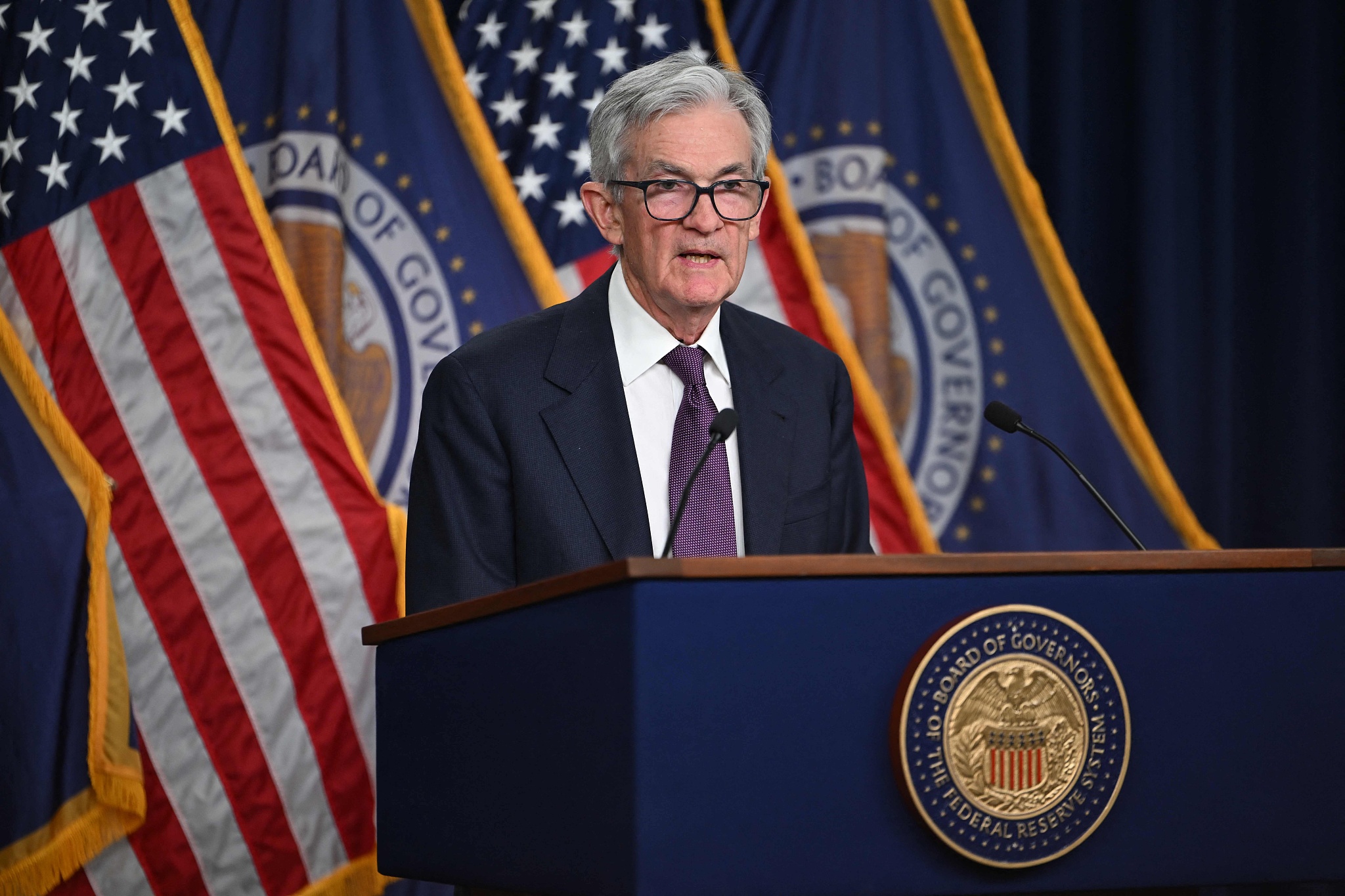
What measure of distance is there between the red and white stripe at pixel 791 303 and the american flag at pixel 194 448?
681mm

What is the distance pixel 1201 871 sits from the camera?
1209 millimetres

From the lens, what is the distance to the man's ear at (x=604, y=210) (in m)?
1.95

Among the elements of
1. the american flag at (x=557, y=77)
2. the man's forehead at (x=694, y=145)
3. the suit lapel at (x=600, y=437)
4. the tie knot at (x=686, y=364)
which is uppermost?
the american flag at (x=557, y=77)

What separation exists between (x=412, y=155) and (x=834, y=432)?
1.51 m

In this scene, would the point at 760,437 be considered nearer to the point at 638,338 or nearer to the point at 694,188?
the point at 638,338

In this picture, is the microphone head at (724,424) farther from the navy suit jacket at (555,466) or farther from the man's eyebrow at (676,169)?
the man's eyebrow at (676,169)

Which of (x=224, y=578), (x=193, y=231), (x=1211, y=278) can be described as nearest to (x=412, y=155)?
(x=193, y=231)

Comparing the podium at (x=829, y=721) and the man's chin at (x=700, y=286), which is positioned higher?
the man's chin at (x=700, y=286)

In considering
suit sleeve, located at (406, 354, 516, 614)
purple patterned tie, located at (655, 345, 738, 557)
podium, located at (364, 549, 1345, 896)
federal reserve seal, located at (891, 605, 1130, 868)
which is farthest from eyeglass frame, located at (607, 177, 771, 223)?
federal reserve seal, located at (891, 605, 1130, 868)

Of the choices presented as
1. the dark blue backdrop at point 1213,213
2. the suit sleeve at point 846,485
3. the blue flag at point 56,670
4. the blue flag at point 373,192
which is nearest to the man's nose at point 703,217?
the suit sleeve at point 846,485

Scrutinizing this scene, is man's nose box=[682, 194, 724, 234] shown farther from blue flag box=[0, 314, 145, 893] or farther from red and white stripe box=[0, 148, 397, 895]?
blue flag box=[0, 314, 145, 893]

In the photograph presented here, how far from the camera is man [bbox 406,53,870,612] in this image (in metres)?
1.71

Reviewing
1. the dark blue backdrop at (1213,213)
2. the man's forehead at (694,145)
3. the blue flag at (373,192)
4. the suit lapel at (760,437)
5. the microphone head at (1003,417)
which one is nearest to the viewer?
the microphone head at (1003,417)

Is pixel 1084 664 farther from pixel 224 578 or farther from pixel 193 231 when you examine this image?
pixel 193 231
